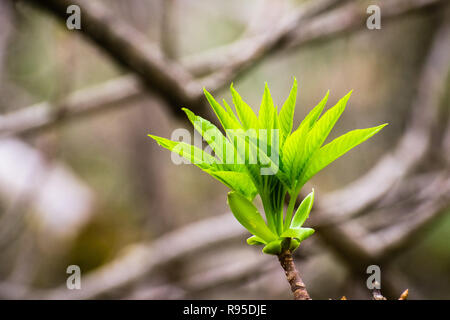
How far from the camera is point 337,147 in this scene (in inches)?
8.8

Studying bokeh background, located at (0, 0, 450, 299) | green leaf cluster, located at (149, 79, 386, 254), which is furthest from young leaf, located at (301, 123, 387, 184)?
bokeh background, located at (0, 0, 450, 299)

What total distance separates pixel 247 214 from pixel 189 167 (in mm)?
2536

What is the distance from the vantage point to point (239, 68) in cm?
98

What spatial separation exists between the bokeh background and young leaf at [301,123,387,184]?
69cm

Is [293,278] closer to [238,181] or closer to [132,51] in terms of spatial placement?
[238,181]

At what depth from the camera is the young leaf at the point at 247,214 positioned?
23 cm

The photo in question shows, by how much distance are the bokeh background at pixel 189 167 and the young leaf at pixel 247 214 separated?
69 cm

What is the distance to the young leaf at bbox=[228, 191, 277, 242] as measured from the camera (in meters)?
0.23

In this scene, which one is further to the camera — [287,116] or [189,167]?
[189,167]

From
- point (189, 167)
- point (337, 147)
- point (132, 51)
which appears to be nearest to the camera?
point (337, 147)

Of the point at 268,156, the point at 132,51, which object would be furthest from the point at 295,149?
the point at 132,51

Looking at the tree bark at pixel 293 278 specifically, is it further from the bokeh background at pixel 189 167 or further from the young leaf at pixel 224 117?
the bokeh background at pixel 189 167

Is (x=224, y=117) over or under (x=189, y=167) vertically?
under
